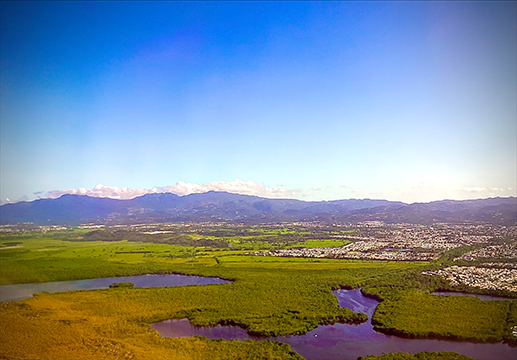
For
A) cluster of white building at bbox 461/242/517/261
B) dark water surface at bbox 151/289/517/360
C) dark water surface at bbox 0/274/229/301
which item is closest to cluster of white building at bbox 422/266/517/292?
cluster of white building at bbox 461/242/517/261

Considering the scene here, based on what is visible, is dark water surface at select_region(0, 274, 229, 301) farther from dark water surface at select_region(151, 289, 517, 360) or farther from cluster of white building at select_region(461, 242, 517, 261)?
cluster of white building at select_region(461, 242, 517, 261)

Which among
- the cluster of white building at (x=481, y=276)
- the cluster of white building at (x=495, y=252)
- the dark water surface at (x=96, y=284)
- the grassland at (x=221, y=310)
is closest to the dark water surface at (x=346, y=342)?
the grassland at (x=221, y=310)

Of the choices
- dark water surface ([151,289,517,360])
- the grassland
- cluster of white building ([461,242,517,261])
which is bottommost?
dark water surface ([151,289,517,360])

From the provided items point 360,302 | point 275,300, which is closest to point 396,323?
point 360,302

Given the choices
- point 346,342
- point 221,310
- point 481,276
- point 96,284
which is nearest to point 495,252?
point 481,276

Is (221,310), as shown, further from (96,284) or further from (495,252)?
(495,252)

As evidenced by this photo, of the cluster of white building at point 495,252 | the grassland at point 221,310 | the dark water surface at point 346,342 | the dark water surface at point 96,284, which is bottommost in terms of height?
the dark water surface at point 96,284

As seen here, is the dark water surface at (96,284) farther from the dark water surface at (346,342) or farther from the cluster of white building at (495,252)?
the cluster of white building at (495,252)

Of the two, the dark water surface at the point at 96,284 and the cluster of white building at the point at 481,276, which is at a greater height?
the cluster of white building at the point at 481,276
